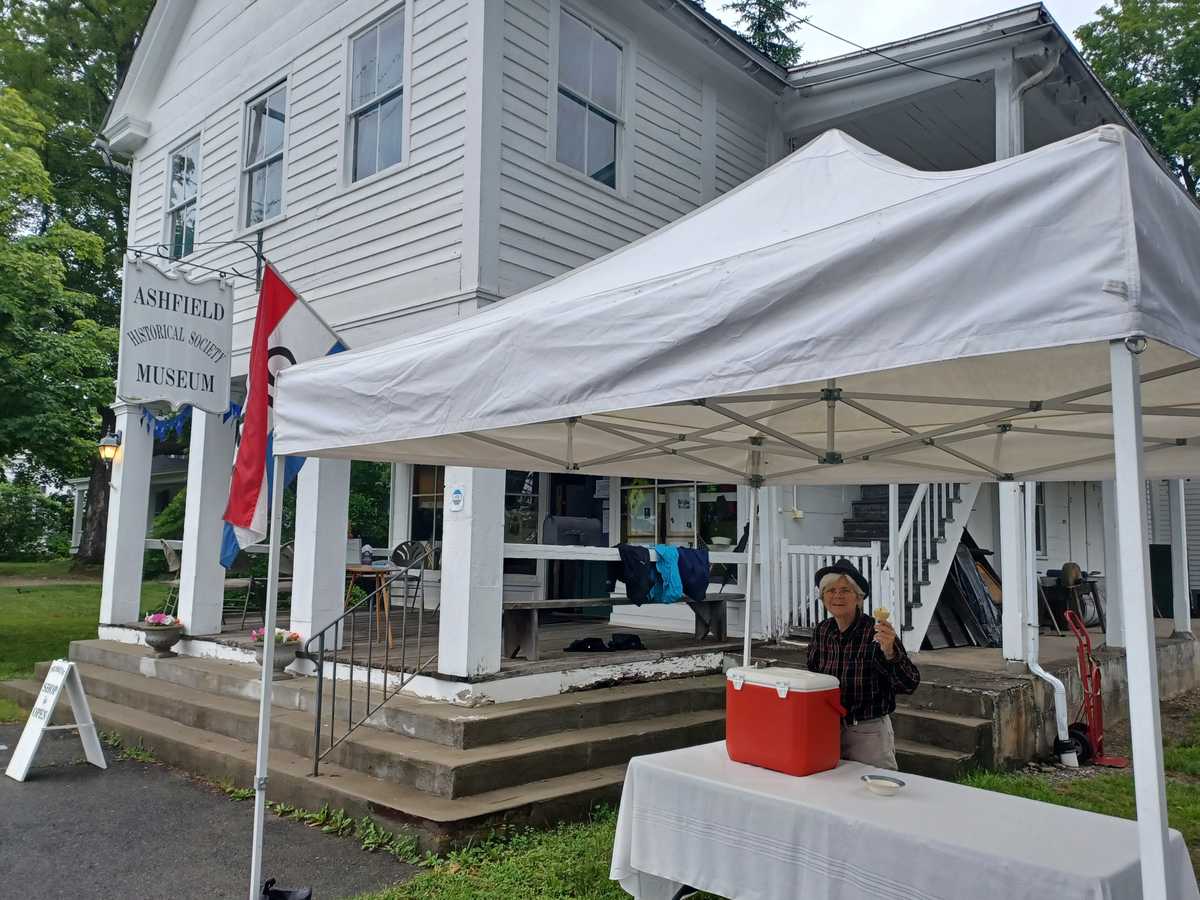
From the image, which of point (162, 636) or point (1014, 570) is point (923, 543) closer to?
point (1014, 570)

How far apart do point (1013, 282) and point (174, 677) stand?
842 cm

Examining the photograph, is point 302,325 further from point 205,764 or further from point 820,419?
point 205,764

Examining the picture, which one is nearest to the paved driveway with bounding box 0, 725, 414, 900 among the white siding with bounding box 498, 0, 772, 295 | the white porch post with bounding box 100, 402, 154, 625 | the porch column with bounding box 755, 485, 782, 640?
the white porch post with bounding box 100, 402, 154, 625

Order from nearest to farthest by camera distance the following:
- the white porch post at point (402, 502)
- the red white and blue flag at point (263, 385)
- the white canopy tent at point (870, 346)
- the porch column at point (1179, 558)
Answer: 1. the white canopy tent at point (870, 346)
2. the red white and blue flag at point (263, 385)
3. the porch column at point (1179, 558)
4. the white porch post at point (402, 502)

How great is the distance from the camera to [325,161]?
8.88 metres

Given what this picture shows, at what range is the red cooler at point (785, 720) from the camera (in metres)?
3.48

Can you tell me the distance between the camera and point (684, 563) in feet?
25.4

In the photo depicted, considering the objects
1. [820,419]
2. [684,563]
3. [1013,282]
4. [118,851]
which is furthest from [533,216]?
[1013,282]

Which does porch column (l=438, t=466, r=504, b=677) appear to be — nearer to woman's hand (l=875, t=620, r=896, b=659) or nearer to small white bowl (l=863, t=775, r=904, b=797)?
woman's hand (l=875, t=620, r=896, b=659)

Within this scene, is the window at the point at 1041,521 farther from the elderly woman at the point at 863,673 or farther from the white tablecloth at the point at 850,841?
the white tablecloth at the point at 850,841

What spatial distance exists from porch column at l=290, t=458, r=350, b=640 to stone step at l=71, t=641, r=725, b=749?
0.61 metres

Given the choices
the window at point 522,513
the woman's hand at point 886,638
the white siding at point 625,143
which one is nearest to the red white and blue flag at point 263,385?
the white siding at point 625,143

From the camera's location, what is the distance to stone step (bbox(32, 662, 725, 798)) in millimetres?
5277

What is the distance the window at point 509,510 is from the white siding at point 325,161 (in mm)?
2729
